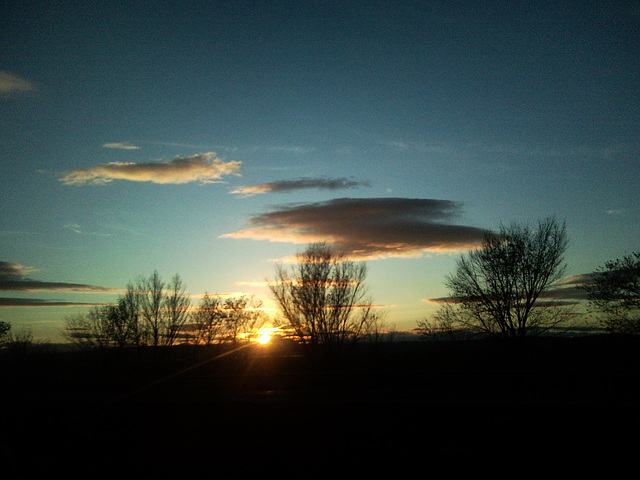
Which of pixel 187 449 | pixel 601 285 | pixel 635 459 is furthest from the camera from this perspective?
pixel 601 285

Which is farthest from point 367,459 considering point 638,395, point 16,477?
point 638,395

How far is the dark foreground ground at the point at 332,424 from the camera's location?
25.6ft

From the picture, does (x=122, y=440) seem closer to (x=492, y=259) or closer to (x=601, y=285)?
(x=492, y=259)

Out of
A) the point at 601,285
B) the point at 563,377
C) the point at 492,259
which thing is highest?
the point at 492,259

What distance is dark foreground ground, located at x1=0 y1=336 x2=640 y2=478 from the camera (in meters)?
7.81

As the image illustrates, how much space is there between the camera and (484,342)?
1230 inches

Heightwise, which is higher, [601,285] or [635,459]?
[601,285]

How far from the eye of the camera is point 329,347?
94.7 feet

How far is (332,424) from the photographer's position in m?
10.3

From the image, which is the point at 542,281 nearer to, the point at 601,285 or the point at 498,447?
the point at 601,285

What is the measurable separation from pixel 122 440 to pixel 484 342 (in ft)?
89.4

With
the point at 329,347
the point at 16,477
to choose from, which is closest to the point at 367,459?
the point at 16,477

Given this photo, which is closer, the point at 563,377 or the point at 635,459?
the point at 635,459

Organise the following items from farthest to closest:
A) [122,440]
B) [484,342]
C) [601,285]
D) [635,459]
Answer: [484,342] < [601,285] < [122,440] < [635,459]
